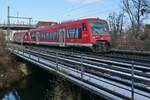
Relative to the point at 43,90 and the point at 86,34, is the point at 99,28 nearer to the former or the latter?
the point at 86,34

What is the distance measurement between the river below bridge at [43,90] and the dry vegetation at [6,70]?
830 mm

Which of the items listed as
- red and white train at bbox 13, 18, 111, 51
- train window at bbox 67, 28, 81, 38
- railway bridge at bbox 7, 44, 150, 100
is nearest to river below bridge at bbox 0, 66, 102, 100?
railway bridge at bbox 7, 44, 150, 100

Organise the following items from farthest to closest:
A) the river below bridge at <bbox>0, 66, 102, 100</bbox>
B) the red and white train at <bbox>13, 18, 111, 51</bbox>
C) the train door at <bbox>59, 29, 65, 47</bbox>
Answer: the train door at <bbox>59, 29, 65, 47</bbox> < the red and white train at <bbox>13, 18, 111, 51</bbox> < the river below bridge at <bbox>0, 66, 102, 100</bbox>

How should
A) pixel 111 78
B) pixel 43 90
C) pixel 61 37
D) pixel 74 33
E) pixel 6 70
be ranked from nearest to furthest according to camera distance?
pixel 111 78
pixel 43 90
pixel 74 33
pixel 61 37
pixel 6 70

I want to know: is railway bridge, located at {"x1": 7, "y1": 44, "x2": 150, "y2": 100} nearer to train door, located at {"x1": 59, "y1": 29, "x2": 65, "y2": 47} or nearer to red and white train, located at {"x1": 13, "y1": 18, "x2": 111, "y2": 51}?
red and white train, located at {"x1": 13, "y1": 18, "x2": 111, "y2": 51}

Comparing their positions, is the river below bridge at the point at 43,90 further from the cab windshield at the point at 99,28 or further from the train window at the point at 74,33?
the cab windshield at the point at 99,28

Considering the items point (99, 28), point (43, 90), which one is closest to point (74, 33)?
point (99, 28)

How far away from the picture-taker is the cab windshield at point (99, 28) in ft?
99.6

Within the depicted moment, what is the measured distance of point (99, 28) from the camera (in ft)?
102

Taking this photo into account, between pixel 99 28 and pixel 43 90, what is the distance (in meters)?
7.55

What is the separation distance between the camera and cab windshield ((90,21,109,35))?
99.6ft

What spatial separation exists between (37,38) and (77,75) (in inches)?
1383

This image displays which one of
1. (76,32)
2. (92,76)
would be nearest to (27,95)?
(76,32)

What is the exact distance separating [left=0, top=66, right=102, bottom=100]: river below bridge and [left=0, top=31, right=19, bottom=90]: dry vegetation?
2.72ft
